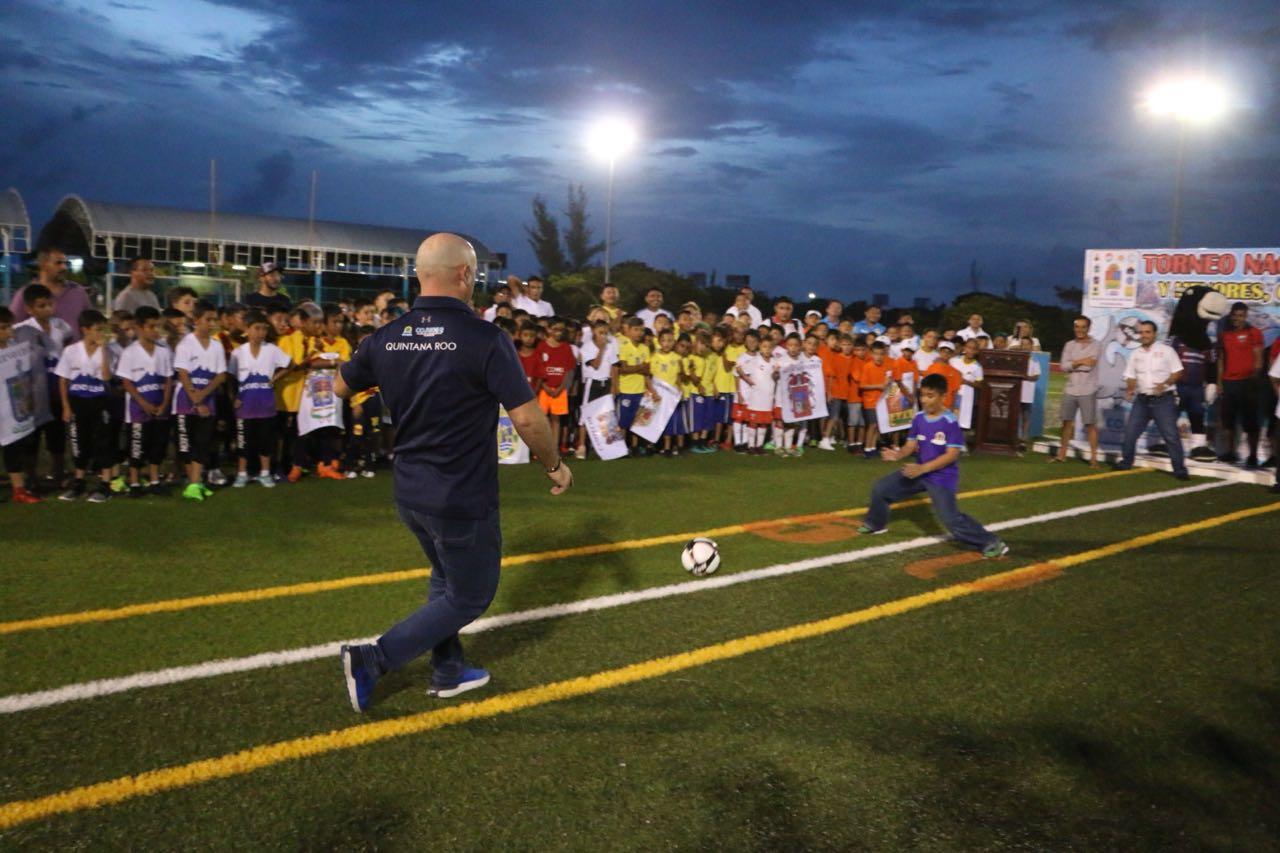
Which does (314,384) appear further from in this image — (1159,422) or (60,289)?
(1159,422)

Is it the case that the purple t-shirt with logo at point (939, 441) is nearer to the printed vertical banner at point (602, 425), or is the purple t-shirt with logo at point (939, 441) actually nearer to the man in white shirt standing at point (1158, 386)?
the printed vertical banner at point (602, 425)

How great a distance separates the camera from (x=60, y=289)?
353 inches

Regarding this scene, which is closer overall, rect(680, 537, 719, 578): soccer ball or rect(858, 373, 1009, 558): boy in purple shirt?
rect(680, 537, 719, 578): soccer ball

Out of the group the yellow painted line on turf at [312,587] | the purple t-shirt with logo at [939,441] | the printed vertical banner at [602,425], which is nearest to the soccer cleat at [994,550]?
the purple t-shirt with logo at [939,441]

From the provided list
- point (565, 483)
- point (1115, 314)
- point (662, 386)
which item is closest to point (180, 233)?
point (662, 386)

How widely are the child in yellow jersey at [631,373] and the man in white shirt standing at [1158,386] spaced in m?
6.46

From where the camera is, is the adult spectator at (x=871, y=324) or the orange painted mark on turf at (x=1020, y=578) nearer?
the orange painted mark on turf at (x=1020, y=578)

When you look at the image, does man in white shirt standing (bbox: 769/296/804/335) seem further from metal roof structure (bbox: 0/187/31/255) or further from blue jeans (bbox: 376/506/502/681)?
metal roof structure (bbox: 0/187/31/255)

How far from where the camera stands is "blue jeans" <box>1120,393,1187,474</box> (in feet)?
38.5

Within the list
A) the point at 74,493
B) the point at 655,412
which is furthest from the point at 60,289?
the point at 655,412

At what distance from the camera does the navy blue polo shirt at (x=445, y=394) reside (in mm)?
3738

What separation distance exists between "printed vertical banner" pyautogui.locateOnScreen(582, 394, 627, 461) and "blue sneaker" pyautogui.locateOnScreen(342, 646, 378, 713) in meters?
8.03

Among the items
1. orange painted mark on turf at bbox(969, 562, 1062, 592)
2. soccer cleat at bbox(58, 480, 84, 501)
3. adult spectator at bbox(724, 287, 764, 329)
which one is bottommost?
orange painted mark on turf at bbox(969, 562, 1062, 592)

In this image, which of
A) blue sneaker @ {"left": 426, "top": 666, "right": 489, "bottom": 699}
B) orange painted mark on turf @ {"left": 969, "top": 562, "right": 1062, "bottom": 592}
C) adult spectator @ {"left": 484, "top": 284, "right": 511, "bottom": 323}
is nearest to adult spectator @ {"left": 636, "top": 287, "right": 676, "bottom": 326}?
adult spectator @ {"left": 484, "top": 284, "right": 511, "bottom": 323}
